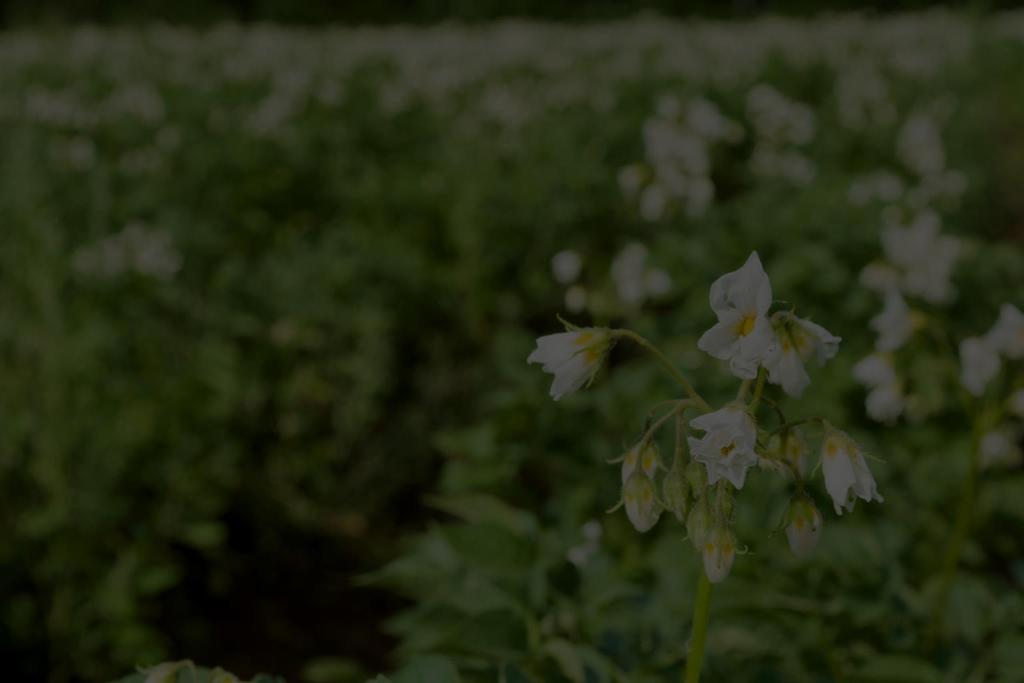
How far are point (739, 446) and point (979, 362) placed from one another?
40.1 inches

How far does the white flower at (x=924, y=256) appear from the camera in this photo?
2639mm

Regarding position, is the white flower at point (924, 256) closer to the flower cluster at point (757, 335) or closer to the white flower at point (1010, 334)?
the white flower at point (1010, 334)

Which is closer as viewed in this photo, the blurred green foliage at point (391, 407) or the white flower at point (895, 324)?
the blurred green foliage at point (391, 407)

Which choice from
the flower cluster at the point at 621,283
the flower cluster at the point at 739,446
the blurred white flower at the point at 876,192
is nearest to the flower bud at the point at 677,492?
the flower cluster at the point at 739,446

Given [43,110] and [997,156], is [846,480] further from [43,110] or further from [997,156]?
[997,156]

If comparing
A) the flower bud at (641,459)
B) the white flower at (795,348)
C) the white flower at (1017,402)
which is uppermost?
the white flower at (795,348)

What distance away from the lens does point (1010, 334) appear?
181cm

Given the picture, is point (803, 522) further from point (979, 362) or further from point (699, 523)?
point (979, 362)

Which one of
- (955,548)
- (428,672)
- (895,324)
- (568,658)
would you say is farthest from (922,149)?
(428,672)

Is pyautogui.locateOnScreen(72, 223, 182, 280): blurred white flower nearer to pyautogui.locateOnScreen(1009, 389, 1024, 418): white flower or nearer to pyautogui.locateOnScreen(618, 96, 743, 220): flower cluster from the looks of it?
pyautogui.locateOnScreen(618, 96, 743, 220): flower cluster

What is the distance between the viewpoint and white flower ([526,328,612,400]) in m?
1.20

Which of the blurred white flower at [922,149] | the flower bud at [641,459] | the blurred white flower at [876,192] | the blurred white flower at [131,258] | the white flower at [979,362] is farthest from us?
the blurred white flower at [922,149]

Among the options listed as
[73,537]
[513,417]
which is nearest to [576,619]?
[513,417]

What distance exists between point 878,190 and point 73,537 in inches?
118
